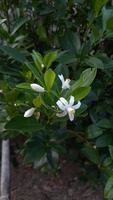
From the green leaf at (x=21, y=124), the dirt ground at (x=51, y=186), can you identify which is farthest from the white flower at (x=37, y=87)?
the dirt ground at (x=51, y=186)

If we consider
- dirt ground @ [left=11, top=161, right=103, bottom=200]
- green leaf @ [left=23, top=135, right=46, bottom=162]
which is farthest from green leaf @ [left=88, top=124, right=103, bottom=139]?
dirt ground @ [left=11, top=161, right=103, bottom=200]

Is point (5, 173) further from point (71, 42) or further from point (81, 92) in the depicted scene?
point (81, 92)

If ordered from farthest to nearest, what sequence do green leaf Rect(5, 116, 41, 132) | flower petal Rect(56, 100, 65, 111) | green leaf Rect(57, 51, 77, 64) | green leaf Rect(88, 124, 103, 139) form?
1. green leaf Rect(88, 124, 103, 139)
2. green leaf Rect(57, 51, 77, 64)
3. green leaf Rect(5, 116, 41, 132)
4. flower petal Rect(56, 100, 65, 111)

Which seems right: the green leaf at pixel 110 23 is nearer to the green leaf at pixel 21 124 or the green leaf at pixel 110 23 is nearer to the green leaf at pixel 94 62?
the green leaf at pixel 94 62

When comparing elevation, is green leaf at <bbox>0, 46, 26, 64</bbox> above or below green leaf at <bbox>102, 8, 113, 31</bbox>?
below

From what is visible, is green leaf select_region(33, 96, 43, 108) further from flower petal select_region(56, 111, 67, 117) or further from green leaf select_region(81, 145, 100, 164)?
green leaf select_region(81, 145, 100, 164)

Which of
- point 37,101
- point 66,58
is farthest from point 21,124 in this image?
point 66,58
